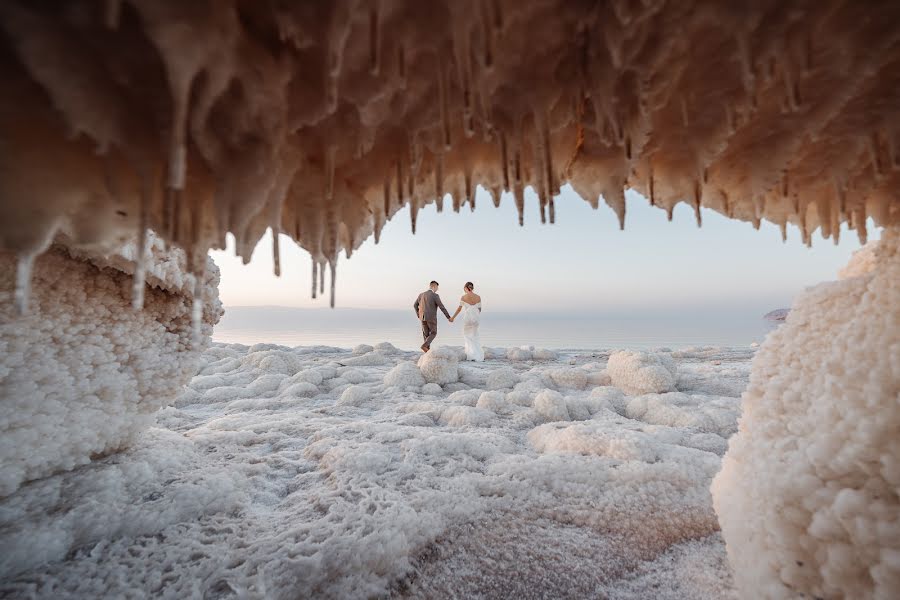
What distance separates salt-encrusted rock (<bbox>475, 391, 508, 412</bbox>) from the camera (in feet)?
16.6

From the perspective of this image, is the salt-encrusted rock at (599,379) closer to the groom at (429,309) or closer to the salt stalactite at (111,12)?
the groom at (429,309)

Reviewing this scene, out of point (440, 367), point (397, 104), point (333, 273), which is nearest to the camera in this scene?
point (397, 104)

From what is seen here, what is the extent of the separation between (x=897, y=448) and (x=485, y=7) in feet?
6.16

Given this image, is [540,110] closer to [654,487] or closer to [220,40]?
[220,40]

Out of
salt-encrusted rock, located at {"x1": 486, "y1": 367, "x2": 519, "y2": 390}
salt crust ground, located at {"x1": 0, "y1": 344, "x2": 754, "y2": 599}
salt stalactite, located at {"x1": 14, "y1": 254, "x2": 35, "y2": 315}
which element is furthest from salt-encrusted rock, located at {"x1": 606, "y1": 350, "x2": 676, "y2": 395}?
salt stalactite, located at {"x1": 14, "y1": 254, "x2": 35, "y2": 315}

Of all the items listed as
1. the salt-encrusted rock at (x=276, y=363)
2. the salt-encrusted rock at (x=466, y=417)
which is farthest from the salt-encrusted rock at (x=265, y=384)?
the salt-encrusted rock at (x=466, y=417)

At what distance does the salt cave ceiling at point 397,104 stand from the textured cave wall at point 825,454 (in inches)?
21.0

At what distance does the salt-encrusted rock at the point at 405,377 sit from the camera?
6.29m

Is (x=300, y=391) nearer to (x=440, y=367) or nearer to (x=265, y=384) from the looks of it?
(x=265, y=384)

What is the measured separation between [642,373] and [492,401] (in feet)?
8.03

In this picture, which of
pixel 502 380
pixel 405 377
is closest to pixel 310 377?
pixel 405 377

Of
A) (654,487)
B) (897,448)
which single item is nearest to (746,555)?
(897,448)

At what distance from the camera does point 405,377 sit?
635 centimetres

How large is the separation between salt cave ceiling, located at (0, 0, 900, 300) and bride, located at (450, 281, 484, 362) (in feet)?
28.8
